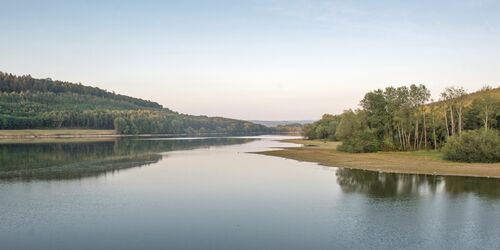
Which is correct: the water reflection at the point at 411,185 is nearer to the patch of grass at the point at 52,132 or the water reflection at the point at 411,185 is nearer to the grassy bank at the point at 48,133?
the grassy bank at the point at 48,133

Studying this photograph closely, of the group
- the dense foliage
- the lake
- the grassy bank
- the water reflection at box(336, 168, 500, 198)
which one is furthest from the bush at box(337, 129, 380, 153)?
the grassy bank

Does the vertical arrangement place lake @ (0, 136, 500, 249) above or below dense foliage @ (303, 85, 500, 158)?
below

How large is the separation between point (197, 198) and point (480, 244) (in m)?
19.8

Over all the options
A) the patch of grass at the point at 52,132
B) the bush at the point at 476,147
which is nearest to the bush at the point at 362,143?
the bush at the point at 476,147

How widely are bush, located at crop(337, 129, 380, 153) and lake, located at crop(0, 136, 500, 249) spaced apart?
28.5m

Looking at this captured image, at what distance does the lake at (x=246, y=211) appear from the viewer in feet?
70.3

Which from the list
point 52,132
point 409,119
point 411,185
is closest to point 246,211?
point 411,185

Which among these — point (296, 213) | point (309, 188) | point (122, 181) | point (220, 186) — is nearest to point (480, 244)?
point (296, 213)

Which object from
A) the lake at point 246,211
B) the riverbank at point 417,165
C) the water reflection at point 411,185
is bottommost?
the lake at point 246,211

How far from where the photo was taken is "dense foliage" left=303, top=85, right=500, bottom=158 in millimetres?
69500

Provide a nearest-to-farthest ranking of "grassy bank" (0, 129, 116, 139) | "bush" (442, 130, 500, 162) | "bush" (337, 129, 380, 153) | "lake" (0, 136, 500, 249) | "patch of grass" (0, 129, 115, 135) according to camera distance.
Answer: "lake" (0, 136, 500, 249)
"bush" (442, 130, 500, 162)
"bush" (337, 129, 380, 153)
"grassy bank" (0, 129, 116, 139)
"patch of grass" (0, 129, 115, 135)

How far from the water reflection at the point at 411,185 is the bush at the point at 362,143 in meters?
28.3

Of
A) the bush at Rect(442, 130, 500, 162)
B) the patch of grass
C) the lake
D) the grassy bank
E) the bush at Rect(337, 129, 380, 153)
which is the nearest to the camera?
the lake

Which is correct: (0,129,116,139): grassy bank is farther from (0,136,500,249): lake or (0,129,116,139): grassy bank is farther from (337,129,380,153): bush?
(337,129,380,153): bush
